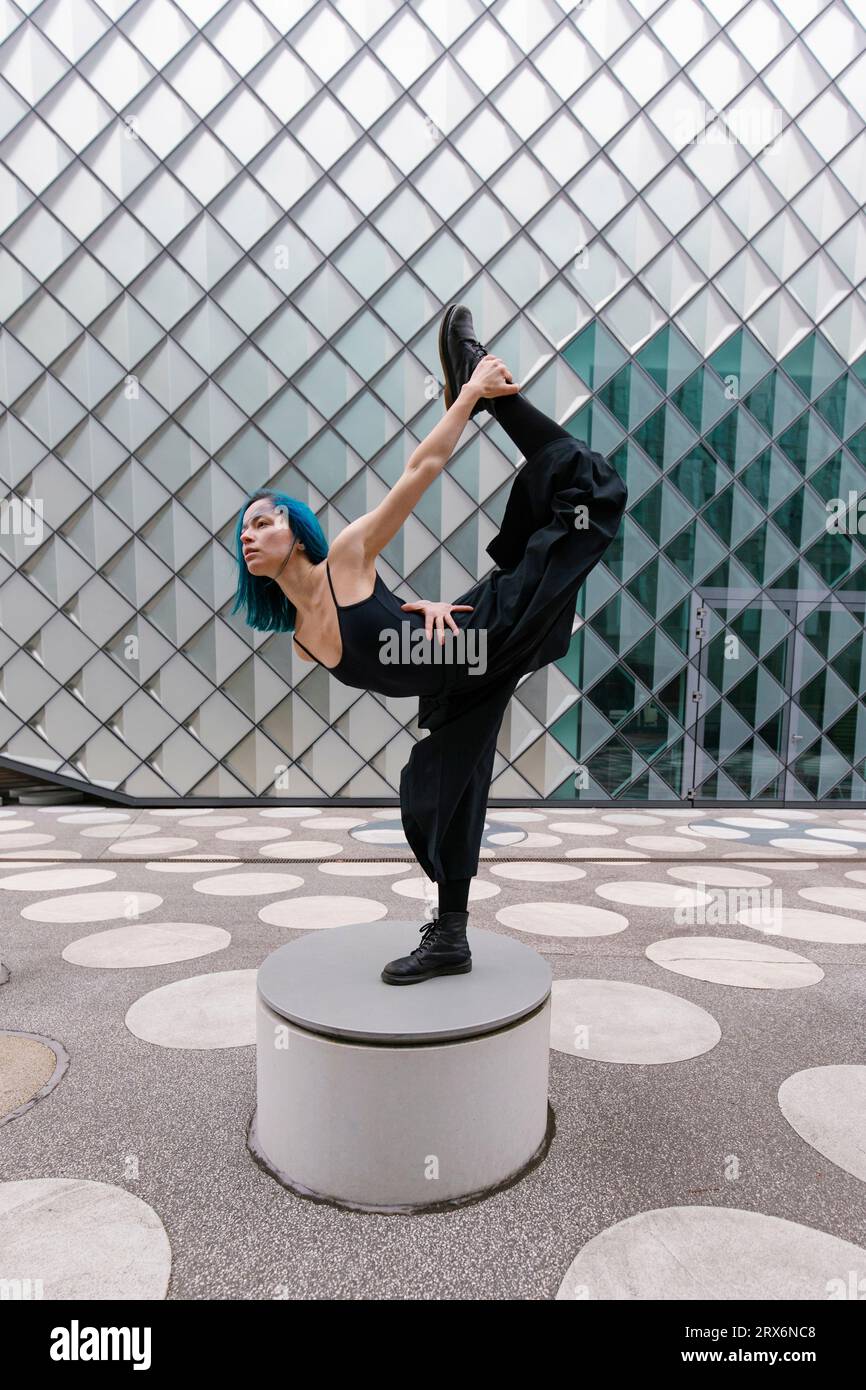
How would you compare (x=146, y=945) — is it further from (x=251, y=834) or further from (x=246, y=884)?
(x=251, y=834)

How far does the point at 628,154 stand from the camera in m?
10.3

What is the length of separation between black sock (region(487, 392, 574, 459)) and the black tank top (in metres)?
0.72

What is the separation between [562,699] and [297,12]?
1010cm

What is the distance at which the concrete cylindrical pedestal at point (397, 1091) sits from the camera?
7.63ft

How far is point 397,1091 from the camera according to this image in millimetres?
2322

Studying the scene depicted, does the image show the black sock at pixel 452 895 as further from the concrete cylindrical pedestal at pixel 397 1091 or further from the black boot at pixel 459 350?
the black boot at pixel 459 350

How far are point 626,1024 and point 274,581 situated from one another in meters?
2.76

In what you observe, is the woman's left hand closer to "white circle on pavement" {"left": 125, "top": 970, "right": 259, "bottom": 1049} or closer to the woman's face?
the woman's face

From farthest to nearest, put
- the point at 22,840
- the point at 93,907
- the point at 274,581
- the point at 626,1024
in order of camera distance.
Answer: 1. the point at 22,840
2. the point at 93,907
3. the point at 626,1024
4. the point at 274,581

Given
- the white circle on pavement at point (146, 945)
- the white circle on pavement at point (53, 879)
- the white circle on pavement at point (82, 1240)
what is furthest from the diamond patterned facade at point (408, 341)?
the white circle on pavement at point (82, 1240)

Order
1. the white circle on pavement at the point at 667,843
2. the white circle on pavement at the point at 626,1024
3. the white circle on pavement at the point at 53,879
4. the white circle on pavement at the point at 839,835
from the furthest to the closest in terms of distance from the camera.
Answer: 1. the white circle on pavement at the point at 839,835
2. the white circle on pavement at the point at 667,843
3. the white circle on pavement at the point at 53,879
4. the white circle on pavement at the point at 626,1024

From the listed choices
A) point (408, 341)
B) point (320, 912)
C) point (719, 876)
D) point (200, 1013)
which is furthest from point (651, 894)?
point (408, 341)

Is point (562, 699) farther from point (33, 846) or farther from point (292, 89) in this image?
point (292, 89)

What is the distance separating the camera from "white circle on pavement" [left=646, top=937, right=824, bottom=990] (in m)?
4.29
